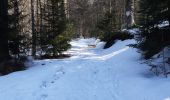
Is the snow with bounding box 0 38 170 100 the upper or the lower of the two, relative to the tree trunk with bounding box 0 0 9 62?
lower

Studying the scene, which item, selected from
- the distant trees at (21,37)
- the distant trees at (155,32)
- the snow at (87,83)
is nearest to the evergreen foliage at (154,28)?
the distant trees at (155,32)

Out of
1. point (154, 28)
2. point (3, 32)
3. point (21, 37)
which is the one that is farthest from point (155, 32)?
point (3, 32)

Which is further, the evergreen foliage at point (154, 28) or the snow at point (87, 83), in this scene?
the evergreen foliage at point (154, 28)

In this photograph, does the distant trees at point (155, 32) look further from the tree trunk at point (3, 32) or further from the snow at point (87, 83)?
the tree trunk at point (3, 32)

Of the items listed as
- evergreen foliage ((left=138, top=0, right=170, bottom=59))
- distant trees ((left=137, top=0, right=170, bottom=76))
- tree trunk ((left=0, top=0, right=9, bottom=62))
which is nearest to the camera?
distant trees ((left=137, top=0, right=170, bottom=76))

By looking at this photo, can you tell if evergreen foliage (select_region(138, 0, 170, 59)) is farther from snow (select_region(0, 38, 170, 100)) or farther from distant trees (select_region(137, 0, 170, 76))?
snow (select_region(0, 38, 170, 100))

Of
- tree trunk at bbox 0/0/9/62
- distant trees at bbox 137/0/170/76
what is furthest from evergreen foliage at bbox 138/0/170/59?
tree trunk at bbox 0/0/9/62

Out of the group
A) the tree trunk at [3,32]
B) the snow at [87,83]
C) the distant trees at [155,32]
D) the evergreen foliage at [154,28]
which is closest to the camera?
the snow at [87,83]

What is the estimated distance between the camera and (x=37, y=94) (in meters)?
9.93

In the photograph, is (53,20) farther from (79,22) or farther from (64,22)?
(79,22)

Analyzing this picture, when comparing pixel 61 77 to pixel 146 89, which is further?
pixel 61 77

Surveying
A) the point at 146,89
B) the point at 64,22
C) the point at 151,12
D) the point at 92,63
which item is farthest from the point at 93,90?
the point at 64,22

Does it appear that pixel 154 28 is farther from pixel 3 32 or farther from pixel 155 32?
pixel 3 32

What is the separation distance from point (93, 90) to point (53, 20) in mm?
10981
